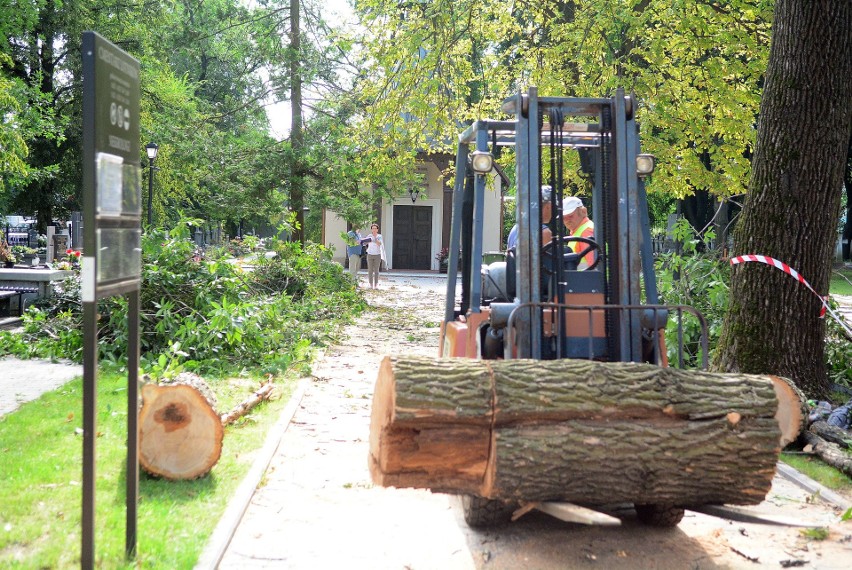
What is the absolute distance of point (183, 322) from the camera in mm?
10750

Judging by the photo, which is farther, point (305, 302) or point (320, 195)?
point (320, 195)

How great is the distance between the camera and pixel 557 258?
5430 millimetres

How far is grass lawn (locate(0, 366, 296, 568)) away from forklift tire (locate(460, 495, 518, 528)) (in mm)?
1477

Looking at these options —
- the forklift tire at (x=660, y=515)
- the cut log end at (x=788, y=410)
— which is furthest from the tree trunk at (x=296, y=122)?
the forklift tire at (x=660, y=515)

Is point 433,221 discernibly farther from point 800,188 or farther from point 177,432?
point 177,432

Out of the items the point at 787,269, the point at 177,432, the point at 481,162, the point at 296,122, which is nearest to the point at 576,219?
the point at 481,162

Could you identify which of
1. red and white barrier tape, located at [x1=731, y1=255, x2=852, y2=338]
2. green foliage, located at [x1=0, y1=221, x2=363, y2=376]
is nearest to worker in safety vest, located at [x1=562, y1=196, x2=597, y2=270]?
red and white barrier tape, located at [x1=731, y1=255, x2=852, y2=338]

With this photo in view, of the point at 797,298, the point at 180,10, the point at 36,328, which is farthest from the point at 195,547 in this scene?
the point at 180,10

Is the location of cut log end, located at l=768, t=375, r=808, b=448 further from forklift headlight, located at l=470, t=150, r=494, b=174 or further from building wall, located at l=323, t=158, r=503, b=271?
building wall, located at l=323, t=158, r=503, b=271

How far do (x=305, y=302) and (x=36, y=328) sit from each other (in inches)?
249

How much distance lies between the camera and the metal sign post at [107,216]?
3.92m

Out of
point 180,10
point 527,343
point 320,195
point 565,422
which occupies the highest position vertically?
point 180,10

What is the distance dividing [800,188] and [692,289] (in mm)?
3294

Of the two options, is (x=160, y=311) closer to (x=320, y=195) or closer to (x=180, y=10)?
(x=320, y=195)
